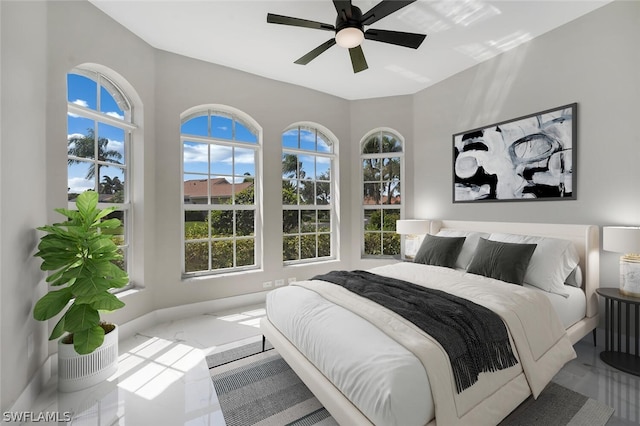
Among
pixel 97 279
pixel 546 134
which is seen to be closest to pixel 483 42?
pixel 546 134

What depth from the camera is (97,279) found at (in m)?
2.02

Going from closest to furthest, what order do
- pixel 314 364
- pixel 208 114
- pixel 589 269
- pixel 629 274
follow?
pixel 314 364, pixel 629 274, pixel 589 269, pixel 208 114

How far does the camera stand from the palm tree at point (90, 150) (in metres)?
2.54

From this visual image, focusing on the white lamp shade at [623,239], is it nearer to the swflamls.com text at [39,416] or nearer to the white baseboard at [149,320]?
the white baseboard at [149,320]

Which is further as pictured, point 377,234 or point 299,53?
point 377,234

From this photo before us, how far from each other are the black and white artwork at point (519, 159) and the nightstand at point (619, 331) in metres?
0.98

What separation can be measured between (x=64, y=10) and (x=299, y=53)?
2115mm

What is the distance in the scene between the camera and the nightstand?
7.35 ft

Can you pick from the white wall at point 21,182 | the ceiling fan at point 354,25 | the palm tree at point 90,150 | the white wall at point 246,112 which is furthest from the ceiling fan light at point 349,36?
the palm tree at point 90,150

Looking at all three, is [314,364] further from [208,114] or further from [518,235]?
[208,114]

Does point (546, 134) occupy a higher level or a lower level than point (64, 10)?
lower

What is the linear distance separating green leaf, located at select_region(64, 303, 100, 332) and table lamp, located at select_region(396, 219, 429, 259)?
3.48 m

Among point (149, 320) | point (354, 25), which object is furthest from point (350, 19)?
point (149, 320)

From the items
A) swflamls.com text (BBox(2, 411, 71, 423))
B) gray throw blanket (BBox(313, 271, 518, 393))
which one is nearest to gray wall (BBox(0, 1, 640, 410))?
swflamls.com text (BBox(2, 411, 71, 423))
